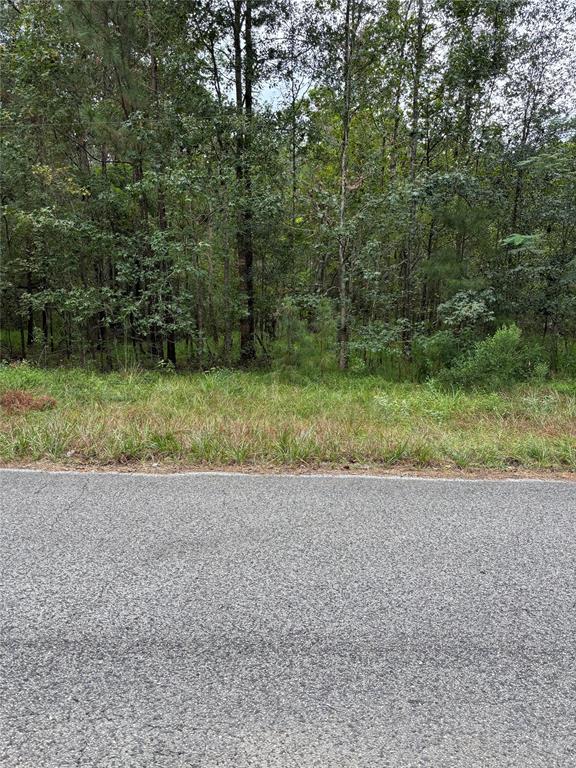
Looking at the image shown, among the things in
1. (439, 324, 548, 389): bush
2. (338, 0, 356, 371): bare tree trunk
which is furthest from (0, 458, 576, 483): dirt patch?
(338, 0, 356, 371): bare tree trunk

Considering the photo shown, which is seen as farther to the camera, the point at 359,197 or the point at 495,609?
the point at 359,197

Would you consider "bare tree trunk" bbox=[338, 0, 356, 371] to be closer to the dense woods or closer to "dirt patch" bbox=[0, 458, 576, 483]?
the dense woods

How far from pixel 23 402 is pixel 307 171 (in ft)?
23.8

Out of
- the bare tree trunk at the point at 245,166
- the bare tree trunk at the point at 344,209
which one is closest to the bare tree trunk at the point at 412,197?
the bare tree trunk at the point at 344,209

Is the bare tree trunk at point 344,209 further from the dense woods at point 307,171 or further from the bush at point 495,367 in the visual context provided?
the bush at point 495,367

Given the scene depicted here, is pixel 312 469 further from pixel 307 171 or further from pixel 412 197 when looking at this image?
pixel 307 171

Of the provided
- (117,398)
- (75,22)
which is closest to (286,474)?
Result: (117,398)

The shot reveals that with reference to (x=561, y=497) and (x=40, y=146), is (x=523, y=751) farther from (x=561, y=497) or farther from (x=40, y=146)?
(x=40, y=146)

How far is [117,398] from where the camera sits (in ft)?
20.2

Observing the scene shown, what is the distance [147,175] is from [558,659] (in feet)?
29.9

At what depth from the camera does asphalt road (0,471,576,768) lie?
133cm

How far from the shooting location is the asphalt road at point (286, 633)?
1335mm

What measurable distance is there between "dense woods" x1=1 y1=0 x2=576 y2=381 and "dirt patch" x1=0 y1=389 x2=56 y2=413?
11.9ft

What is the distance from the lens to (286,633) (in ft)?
5.84
